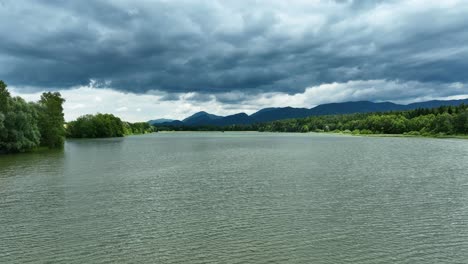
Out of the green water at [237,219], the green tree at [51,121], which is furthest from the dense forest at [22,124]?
the green water at [237,219]

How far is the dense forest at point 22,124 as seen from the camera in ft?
284

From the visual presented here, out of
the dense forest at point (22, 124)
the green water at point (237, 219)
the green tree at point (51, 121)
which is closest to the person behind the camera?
the green water at point (237, 219)

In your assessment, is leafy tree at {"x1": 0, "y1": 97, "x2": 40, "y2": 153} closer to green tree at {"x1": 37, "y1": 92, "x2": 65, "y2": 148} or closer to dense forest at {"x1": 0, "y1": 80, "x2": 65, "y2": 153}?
dense forest at {"x1": 0, "y1": 80, "x2": 65, "y2": 153}

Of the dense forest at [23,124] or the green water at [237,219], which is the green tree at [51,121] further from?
the green water at [237,219]

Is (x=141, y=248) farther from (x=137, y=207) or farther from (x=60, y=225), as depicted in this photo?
(x=137, y=207)

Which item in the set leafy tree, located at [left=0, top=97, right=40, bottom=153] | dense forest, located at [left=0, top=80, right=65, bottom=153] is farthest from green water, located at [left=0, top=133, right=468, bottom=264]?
dense forest, located at [left=0, top=80, right=65, bottom=153]

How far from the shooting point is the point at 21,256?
18891 millimetres

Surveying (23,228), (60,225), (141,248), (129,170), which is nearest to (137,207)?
(60,225)

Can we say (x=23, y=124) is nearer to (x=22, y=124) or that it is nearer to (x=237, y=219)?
(x=22, y=124)

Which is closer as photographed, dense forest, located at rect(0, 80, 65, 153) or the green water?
the green water

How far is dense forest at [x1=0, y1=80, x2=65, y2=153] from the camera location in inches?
3406

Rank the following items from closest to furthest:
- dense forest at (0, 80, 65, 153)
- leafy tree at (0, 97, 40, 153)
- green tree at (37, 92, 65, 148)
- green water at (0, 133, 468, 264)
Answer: green water at (0, 133, 468, 264) → leafy tree at (0, 97, 40, 153) → dense forest at (0, 80, 65, 153) → green tree at (37, 92, 65, 148)

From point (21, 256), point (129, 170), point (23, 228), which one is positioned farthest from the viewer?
point (129, 170)

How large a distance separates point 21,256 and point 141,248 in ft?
19.9
